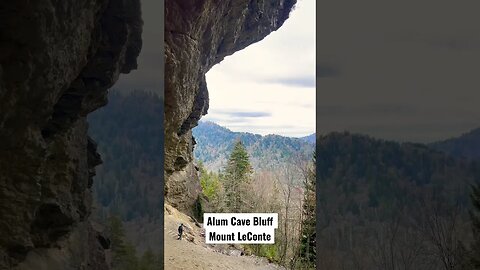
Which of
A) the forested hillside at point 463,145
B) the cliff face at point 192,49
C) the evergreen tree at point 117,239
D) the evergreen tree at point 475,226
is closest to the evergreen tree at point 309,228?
the cliff face at point 192,49

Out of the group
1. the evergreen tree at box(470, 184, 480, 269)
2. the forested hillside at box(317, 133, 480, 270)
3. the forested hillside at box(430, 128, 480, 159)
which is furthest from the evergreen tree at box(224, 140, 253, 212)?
the evergreen tree at box(470, 184, 480, 269)

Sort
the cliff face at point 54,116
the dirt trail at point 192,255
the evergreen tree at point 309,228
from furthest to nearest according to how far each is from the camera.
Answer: the evergreen tree at point 309,228, the dirt trail at point 192,255, the cliff face at point 54,116

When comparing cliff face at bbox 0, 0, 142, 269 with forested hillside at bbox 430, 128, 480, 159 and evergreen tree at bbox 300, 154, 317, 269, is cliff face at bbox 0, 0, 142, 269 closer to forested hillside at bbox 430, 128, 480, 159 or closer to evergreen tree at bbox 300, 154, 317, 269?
forested hillside at bbox 430, 128, 480, 159

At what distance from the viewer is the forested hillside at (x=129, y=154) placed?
5.43 meters

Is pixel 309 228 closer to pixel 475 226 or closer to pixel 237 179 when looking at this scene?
pixel 237 179

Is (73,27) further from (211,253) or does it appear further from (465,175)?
(211,253)

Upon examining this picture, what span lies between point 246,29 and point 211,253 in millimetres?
8671

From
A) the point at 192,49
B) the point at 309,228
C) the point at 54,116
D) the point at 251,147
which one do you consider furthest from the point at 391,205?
the point at 251,147

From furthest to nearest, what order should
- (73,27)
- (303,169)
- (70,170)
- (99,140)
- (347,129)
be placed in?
(303,169) < (347,129) < (99,140) < (70,170) < (73,27)

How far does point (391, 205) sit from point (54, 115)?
654 centimetres

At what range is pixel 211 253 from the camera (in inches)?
548

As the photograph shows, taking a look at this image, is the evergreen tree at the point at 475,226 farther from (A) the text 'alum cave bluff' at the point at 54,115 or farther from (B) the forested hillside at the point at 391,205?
(A) the text 'alum cave bluff' at the point at 54,115

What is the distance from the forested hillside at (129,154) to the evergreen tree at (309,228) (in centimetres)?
1090

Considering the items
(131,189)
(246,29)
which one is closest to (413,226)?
(131,189)
